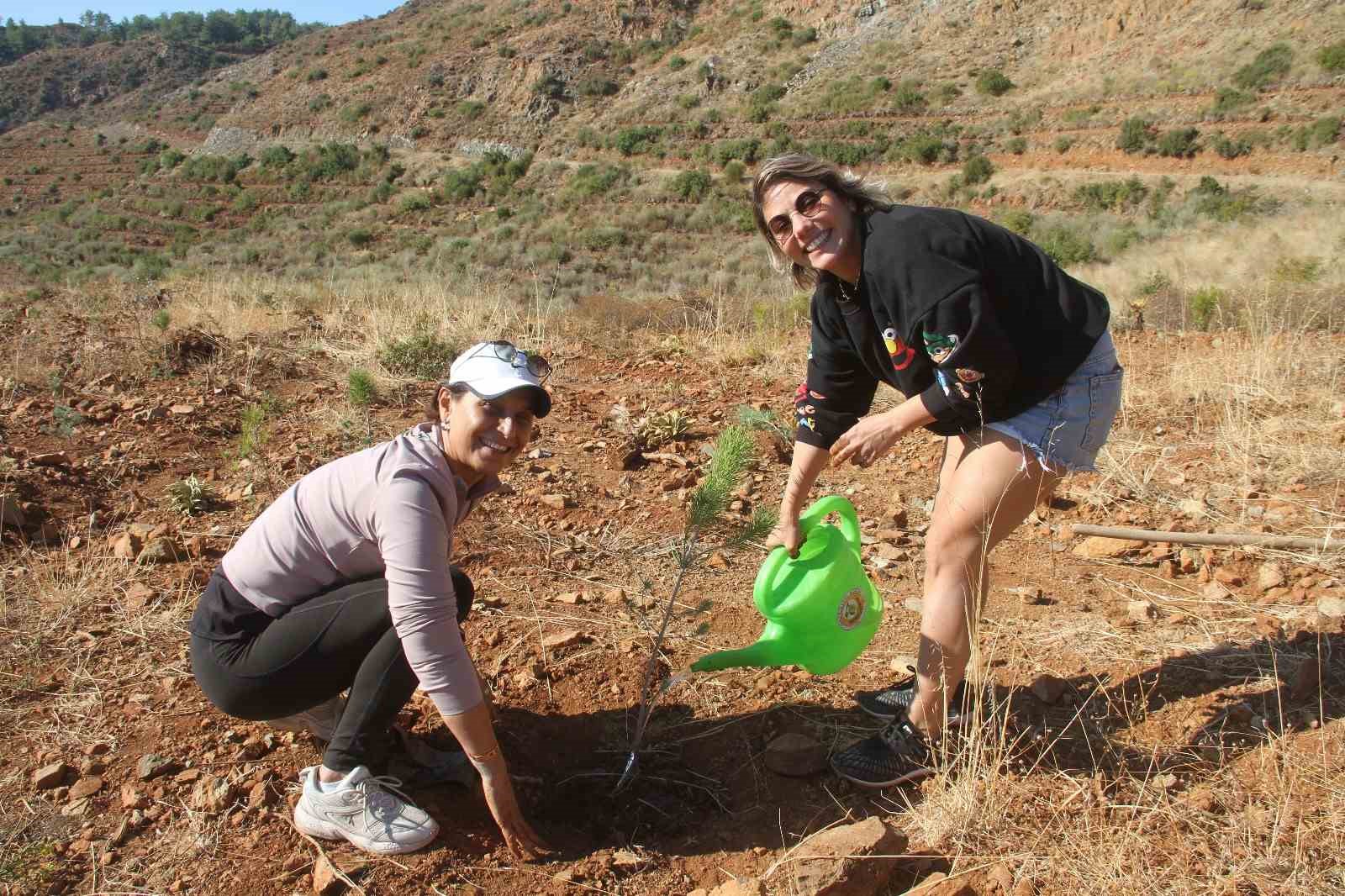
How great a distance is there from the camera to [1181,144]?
72.2 feet

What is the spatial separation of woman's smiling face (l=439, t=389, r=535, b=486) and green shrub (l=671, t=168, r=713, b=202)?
86.3ft

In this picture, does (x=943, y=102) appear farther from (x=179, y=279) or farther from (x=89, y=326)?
(x=89, y=326)

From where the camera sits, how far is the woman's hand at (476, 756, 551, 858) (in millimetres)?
1647

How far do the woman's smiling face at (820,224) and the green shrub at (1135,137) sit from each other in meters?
25.4

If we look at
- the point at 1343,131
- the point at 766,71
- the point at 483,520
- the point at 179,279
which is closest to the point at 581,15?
the point at 766,71

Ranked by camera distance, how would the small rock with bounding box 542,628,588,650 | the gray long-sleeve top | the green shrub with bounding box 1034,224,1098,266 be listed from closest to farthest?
1. the gray long-sleeve top
2. the small rock with bounding box 542,628,588,650
3. the green shrub with bounding box 1034,224,1098,266

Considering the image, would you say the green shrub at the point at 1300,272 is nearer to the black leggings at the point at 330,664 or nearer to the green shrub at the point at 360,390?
the green shrub at the point at 360,390

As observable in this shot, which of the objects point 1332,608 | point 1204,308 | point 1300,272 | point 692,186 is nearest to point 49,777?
point 1332,608

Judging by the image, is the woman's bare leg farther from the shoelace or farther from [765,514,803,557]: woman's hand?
the shoelace

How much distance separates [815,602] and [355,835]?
1.10m

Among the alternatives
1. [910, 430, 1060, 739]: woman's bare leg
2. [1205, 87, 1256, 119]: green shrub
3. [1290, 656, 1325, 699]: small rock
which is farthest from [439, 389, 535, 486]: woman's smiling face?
[1205, 87, 1256, 119]: green shrub

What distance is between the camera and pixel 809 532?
2.14m

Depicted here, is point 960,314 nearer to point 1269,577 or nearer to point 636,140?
point 1269,577

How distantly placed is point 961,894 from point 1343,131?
23.9 meters
